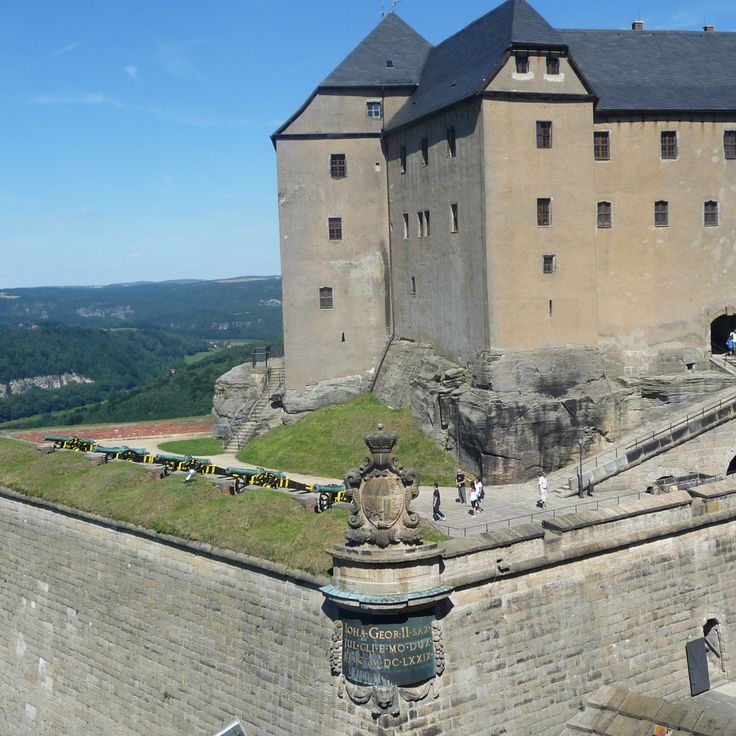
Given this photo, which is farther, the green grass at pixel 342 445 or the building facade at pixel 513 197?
the green grass at pixel 342 445

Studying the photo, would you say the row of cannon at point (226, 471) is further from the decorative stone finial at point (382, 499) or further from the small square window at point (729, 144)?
the small square window at point (729, 144)

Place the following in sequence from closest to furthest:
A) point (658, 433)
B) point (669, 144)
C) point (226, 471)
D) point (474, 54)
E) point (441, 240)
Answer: point (226, 471)
point (658, 433)
point (474, 54)
point (669, 144)
point (441, 240)

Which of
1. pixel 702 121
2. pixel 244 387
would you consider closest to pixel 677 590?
pixel 702 121

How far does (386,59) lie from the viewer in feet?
172

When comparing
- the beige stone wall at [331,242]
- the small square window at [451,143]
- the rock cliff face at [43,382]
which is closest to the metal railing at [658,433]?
the small square window at [451,143]

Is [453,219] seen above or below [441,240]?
above

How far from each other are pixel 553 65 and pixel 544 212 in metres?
5.63

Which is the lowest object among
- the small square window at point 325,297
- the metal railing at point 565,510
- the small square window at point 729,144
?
the metal railing at point 565,510

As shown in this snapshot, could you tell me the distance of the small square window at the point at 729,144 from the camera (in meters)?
46.8

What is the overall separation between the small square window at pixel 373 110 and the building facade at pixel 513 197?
6 cm

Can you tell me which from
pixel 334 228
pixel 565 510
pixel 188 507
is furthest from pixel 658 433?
pixel 334 228

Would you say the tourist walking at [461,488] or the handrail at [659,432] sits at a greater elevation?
the handrail at [659,432]

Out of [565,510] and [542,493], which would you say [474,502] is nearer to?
[542,493]

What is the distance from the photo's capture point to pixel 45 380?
171 m
